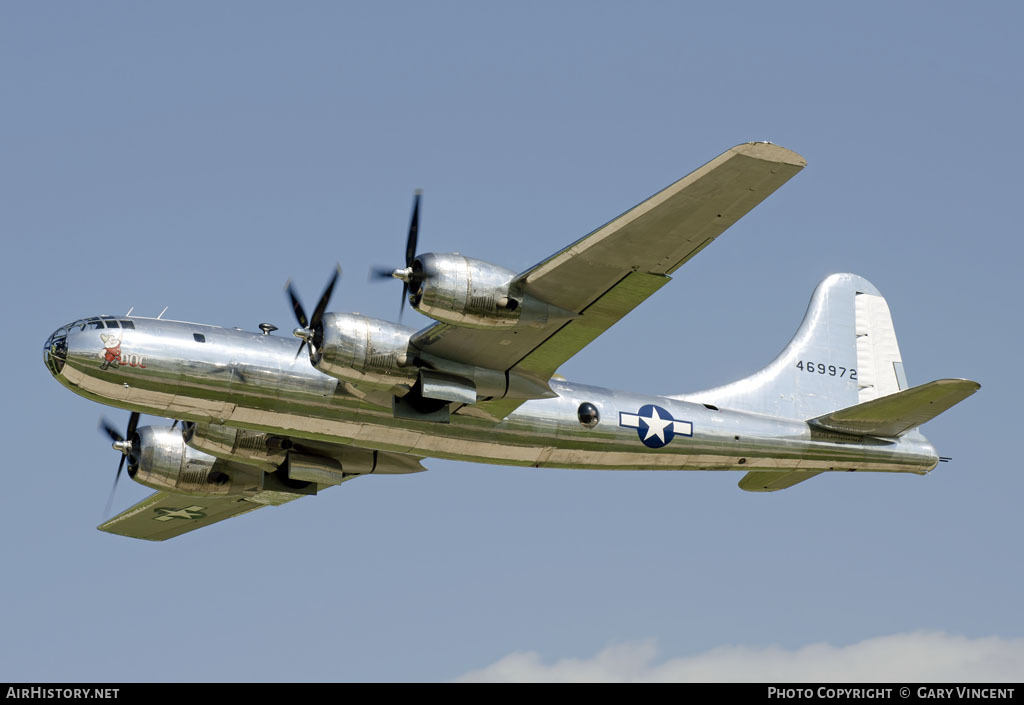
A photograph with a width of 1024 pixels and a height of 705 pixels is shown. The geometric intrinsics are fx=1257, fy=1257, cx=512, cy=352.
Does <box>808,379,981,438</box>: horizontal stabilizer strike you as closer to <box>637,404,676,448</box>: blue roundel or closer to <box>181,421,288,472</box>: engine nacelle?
<box>637,404,676,448</box>: blue roundel

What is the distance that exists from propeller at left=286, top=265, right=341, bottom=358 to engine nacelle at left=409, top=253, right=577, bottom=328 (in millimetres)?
2391

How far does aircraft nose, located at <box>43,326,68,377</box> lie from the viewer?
22.7 metres

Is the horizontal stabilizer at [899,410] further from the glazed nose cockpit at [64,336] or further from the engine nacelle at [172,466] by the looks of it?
the glazed nose cockpit at [64,336]

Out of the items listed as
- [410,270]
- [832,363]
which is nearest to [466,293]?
[410,270]

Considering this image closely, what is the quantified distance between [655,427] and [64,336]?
11.9 meters

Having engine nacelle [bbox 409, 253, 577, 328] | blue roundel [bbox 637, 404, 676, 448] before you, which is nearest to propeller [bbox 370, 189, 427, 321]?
engine nacelle [bbox 409, 253, 577, 328]

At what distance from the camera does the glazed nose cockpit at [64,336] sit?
2269 centimetres

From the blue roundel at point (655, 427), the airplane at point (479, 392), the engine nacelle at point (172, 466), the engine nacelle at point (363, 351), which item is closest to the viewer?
the airplane at point (479, 392)

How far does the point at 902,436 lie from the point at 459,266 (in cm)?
1254

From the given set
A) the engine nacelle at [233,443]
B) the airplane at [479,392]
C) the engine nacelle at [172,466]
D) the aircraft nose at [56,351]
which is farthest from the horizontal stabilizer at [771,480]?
the aircraft nose at [56,351]

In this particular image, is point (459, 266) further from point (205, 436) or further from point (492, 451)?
point (205, 436)

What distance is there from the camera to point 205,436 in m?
26.4

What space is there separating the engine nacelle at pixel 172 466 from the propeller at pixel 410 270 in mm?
8343
